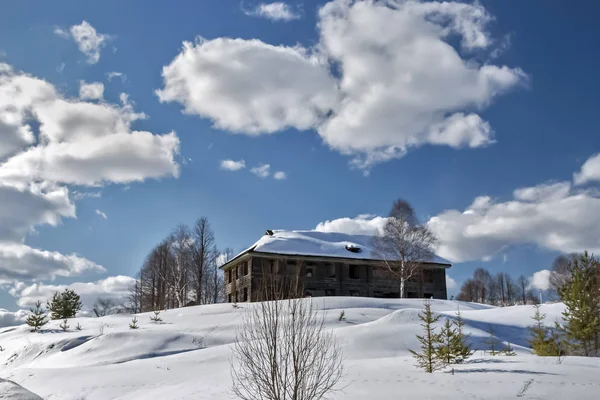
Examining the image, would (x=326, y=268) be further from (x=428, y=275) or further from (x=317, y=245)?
(x=428, y=275)

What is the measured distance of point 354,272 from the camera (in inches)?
1807

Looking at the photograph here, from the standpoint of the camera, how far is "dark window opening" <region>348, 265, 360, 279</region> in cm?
4503

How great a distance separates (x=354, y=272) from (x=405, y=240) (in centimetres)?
637

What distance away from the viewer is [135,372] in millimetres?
17406

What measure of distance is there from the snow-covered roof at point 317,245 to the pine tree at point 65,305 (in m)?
12.5

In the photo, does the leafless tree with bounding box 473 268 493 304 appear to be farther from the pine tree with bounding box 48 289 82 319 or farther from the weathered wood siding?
the pine tree with bounding box 48 289 82 319

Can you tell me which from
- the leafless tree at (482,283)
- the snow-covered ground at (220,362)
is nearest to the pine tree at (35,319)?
the snow-covered ground at (220,362)

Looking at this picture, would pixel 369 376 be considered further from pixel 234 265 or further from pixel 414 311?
pixel 234 265

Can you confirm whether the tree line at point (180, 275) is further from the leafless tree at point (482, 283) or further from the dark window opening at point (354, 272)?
the leafless tree at point (482, 283)

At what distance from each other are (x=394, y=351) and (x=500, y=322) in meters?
8.30

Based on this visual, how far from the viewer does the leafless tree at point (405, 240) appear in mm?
41469

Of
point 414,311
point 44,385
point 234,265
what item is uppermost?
point 234,265

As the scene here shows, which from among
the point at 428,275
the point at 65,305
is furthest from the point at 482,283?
the point at 65,305

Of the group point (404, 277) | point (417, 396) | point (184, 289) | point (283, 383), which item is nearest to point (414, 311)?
point (417, 396)
